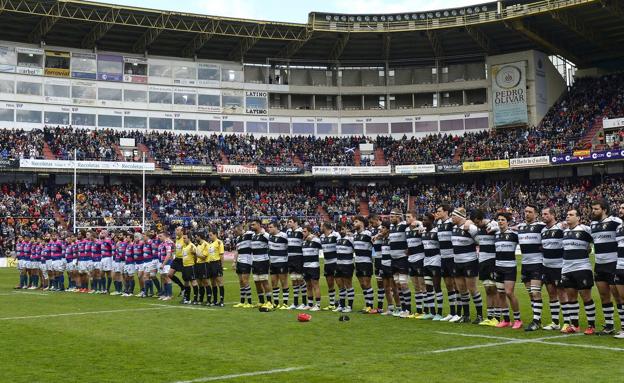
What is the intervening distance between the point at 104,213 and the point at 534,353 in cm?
4584

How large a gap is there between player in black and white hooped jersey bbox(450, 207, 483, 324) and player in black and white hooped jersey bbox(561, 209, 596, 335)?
2.15m

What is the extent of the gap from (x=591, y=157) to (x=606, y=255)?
4368 cm

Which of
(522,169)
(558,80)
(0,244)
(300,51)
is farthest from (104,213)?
(558,80)

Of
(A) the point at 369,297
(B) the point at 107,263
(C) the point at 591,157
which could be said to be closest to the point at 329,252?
(A) the point at 369,297

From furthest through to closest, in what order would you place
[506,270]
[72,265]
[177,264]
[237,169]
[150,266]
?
[237,169]
[72,265]
[150,266]
[177,264]
[506,270]

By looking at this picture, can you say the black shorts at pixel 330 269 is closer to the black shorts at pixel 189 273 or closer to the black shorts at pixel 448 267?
the black shorts at pixel 448 267

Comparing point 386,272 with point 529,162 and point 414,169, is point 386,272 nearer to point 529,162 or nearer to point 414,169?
point 529,162

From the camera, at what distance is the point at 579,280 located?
13.1 meters

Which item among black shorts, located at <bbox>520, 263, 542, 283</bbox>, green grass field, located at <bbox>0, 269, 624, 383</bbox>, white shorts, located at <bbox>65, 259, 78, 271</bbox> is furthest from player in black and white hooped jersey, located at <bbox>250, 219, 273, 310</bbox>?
white shorts, located at <bbox>65, 259, 78, 271</bbox>

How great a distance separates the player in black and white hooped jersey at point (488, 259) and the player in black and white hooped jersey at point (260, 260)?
6.55 metres

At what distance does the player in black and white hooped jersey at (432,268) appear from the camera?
16078 mm

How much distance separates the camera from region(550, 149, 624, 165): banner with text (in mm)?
51875

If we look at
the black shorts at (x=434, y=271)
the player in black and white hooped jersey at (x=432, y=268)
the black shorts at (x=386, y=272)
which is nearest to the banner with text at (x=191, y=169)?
the black shorts at (x=386, y=272)

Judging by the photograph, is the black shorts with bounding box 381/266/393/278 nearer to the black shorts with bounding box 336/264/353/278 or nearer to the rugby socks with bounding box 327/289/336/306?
the black shorts with bounding box 336/264/353/278
